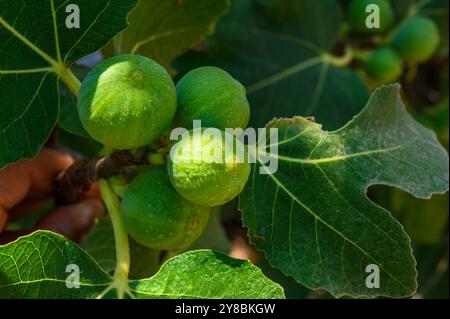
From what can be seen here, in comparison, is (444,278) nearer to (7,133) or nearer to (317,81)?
(317,81)

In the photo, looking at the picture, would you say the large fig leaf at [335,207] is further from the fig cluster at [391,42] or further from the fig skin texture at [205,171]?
the fig cluster at [391,42]

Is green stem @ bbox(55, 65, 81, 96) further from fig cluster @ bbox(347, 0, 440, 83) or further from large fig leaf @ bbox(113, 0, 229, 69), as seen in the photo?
fig cluster @ bbox(347, 0, 440, 83)

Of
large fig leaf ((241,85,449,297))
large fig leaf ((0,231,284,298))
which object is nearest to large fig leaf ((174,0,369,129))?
large fig leaf ((241,85,449,297))

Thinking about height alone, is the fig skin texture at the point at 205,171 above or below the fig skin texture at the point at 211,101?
below

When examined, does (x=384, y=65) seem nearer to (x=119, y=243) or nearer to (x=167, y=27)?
(x=167, y=27)

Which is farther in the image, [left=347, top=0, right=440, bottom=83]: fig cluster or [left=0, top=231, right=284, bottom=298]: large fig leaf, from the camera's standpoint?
[left=347, top=0, right=440, bottom=83]: fig cluster

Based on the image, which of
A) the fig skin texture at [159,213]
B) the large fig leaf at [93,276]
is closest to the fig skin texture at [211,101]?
the fig skin texture at [159,213]

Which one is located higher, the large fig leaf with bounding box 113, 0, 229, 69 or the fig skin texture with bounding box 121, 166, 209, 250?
the large fig leaf with bounding box 113, 0, 229, 69
